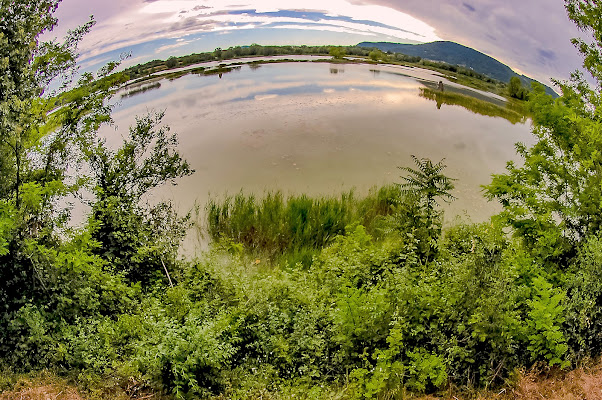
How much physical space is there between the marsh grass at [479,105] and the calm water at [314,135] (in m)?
0.92

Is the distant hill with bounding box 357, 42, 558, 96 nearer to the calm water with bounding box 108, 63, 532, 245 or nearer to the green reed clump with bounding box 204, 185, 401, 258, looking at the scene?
the calm water with bounding box 108, 63, 532, 245

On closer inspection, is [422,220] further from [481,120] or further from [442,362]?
[481,120]

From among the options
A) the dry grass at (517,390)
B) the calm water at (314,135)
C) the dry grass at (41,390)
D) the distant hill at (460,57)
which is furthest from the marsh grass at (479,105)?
the dry grass at (41,390)

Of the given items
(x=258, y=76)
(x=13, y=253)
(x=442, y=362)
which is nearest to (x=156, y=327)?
(x=13, y=253)

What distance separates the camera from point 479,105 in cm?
2259

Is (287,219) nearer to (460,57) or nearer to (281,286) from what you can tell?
(281,286)

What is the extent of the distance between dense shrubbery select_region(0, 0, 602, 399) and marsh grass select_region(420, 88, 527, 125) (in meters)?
14.1

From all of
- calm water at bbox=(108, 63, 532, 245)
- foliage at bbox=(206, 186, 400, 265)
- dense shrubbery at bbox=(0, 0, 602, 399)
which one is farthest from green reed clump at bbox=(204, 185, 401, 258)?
calm water at bbox=(108, 63, 532, 245)

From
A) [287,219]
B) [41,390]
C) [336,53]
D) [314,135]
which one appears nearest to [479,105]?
[314,135]

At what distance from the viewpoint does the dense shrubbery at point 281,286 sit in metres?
5.33

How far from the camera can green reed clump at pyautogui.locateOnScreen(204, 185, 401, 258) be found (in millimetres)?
9773

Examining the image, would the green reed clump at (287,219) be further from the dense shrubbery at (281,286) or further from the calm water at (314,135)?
the calm water at (314,135)

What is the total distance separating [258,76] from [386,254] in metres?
23.1

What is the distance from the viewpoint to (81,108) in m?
8.09
